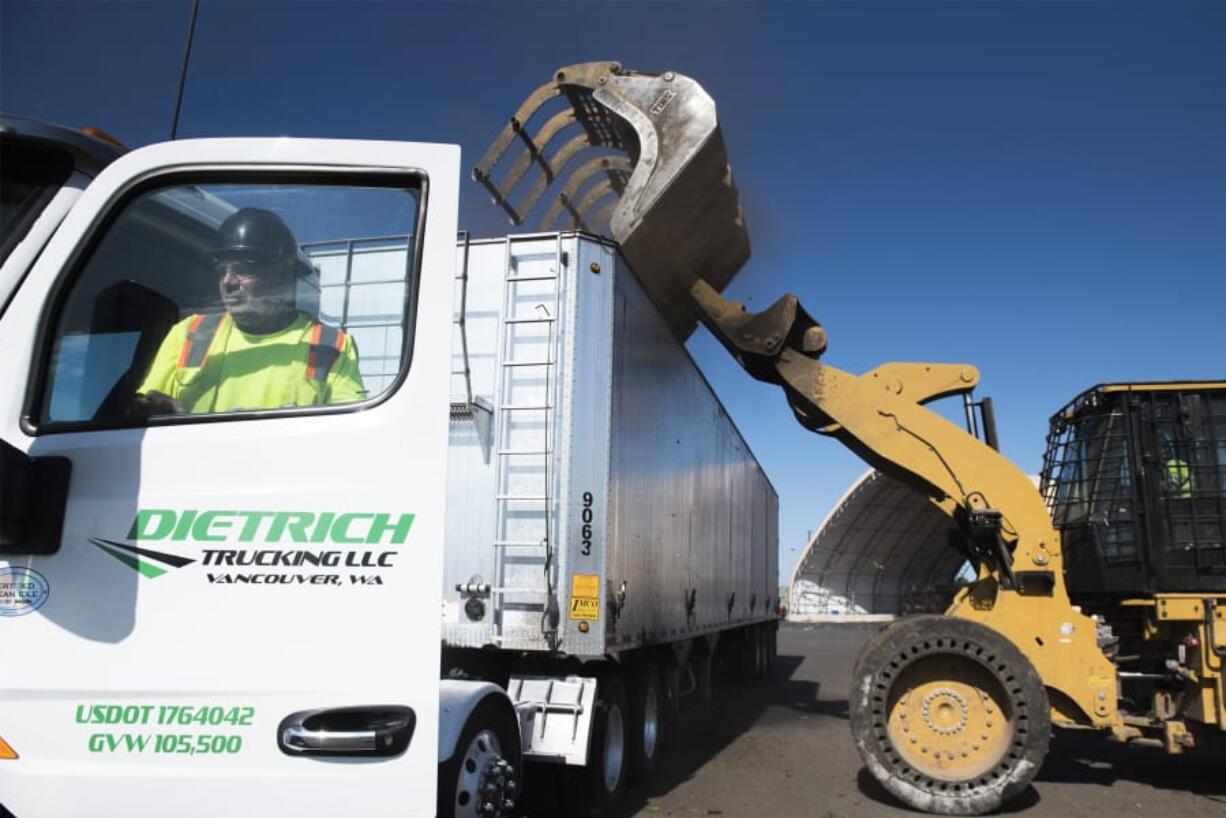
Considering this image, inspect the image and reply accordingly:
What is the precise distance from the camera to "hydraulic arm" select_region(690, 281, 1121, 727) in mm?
7258

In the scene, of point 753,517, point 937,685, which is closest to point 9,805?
point 937,685

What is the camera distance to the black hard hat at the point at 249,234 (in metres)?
2.73

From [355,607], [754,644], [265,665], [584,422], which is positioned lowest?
[754,644]

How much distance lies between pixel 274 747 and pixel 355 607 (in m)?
0.39

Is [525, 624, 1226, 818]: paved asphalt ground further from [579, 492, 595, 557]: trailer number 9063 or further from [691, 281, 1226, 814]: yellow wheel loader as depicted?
[579, 492, 595, 557]: trailer number 9063

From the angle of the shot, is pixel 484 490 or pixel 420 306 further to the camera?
pixel 484 490

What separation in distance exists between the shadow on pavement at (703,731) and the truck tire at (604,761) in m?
0.11

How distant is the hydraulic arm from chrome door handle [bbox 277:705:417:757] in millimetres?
6295

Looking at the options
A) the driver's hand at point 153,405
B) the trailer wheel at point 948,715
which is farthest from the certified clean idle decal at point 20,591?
the trailer wheel at point 948,715

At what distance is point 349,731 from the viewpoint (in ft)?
7.74

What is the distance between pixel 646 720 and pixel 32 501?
19.9 ft

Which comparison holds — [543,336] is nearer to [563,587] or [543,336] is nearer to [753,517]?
[563,587]

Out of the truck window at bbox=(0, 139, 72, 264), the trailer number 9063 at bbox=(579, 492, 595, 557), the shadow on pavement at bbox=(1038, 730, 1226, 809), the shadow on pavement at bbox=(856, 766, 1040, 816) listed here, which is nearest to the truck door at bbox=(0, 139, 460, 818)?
the truck window at bbox=(0, 139, 72, 264)

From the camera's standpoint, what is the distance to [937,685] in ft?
23.5
